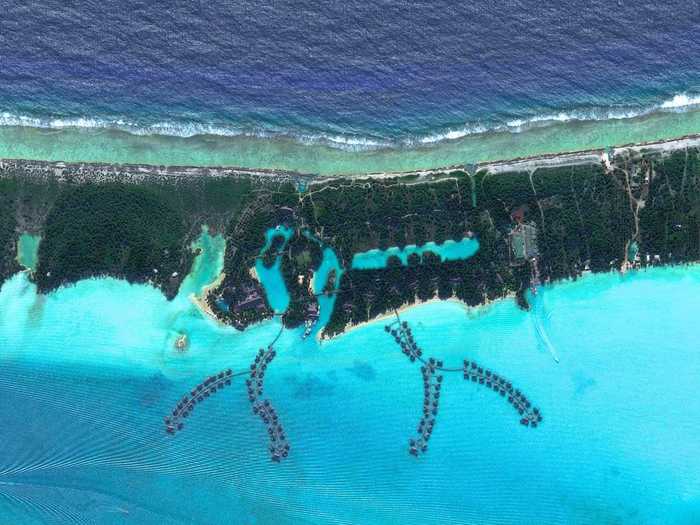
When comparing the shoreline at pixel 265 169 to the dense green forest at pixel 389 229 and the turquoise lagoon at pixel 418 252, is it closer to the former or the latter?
the dense green forest at pixel 389 229

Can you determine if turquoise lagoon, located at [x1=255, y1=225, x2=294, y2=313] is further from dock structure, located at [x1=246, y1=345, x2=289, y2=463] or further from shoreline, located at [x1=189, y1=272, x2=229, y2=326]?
dock structure, located at [x1=246, y1=345, x2=289, y2=463]

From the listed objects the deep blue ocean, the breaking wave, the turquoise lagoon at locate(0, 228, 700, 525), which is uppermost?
the deep blue ocean

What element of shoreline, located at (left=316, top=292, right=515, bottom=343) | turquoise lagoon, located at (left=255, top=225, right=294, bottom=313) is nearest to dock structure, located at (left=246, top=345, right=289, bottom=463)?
turquoise lagoon, located at (left=255, top=225, right=294, bottom=313)

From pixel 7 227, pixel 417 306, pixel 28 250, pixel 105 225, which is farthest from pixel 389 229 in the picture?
pixel 7 227

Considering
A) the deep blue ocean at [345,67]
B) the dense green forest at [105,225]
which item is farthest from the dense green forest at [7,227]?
the deep blue ocean at [345,67]

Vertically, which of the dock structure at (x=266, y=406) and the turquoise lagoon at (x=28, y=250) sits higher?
the turquoise lagoon at (x=28, y=250)

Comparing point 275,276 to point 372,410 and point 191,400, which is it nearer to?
point 191,400
